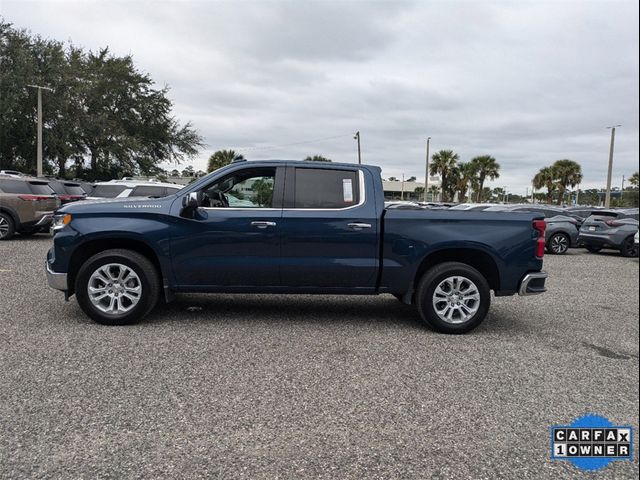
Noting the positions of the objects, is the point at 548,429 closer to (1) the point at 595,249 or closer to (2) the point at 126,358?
(2) the point at 126,358

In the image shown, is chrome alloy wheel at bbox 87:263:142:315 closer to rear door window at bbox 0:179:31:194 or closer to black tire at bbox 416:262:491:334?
black tire at bbox 416:262:491:334

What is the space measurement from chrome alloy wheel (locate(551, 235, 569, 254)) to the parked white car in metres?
11.1

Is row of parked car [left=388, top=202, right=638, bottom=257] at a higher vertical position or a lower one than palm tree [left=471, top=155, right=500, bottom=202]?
lower

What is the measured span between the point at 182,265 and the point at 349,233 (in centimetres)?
182

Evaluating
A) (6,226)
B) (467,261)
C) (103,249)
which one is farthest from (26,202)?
(467,261)

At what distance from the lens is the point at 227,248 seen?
17.8 ft

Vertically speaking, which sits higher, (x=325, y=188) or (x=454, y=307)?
(x=325, y=188)

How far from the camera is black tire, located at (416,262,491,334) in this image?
17.8 feet

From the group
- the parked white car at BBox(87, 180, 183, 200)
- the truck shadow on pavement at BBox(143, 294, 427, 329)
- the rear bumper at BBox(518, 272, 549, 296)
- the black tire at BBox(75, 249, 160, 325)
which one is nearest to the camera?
the black tire at BBox(75, 249, 160, 325)

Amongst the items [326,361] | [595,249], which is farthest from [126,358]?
[595,249]

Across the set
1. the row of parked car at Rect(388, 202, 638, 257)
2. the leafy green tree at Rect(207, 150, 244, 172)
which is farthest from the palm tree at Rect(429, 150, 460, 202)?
the row of parked car at Rect(388, 202, 638, 257)

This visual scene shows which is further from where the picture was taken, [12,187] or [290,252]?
[12,187]

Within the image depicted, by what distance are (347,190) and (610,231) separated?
1239 cm

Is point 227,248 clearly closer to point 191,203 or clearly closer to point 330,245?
point 191,203
